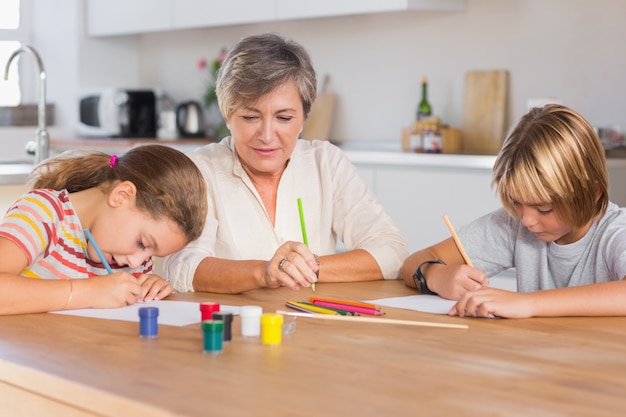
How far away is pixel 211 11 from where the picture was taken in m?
5.25

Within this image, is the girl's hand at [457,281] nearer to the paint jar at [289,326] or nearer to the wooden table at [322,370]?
the wooden table at [322,370]

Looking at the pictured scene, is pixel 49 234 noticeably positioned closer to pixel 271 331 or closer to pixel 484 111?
pixel 271 331

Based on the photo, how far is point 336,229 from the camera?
2.43 meters

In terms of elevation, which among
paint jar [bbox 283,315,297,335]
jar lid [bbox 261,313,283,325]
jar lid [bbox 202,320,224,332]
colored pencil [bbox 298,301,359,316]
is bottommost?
colored pencil [bbox 298,301,359,316]

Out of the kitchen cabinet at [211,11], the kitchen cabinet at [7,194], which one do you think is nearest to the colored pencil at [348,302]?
the kitchen cabinet at [7,194]

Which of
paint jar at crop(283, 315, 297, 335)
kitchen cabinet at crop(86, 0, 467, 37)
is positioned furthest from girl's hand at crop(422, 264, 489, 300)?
kitchen cabinet at crop(86, 0, 467, 37)

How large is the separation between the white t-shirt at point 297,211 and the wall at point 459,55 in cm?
207

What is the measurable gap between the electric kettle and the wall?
466 millimetres

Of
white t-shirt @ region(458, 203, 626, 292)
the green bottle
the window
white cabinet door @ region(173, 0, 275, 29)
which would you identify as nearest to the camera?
white t-shirt @ region(458, 203, 626, 292)

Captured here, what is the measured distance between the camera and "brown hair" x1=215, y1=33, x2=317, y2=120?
218cm

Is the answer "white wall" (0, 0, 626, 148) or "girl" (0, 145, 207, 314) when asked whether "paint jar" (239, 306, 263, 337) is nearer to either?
"girl" (0, 145, 207, 314)

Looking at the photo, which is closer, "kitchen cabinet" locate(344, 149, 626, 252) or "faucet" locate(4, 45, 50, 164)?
"kitchen cabinet" locate(344, 149, 626, 252)

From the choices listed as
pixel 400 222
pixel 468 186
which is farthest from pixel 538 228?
pixel 400 222

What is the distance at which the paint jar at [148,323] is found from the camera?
1.47m
